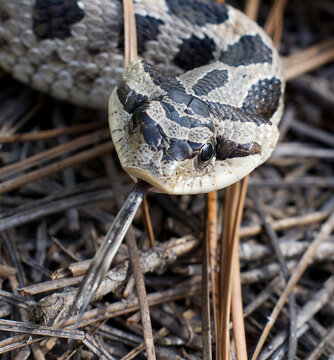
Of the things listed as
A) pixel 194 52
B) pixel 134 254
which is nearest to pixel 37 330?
pixel 134 254

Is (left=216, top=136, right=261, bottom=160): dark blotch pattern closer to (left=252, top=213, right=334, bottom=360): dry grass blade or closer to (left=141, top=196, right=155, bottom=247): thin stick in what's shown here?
(left=141, top=196, right=155, bottom=247): thin stick

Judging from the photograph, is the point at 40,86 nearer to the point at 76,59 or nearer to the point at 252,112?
the point at 76,59

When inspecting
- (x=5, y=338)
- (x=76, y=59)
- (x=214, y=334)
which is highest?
(x=76, y=59)

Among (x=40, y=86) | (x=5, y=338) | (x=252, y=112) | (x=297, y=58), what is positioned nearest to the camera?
(x=5, y=338)

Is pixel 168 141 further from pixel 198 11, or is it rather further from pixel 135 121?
pixel 198 11

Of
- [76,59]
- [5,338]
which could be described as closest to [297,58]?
[76,59]

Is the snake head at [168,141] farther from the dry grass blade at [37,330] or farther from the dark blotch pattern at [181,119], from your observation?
the dry grass blade at [37,330]
